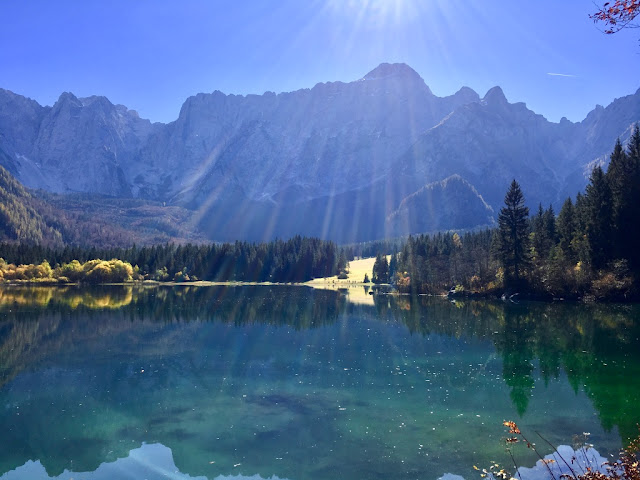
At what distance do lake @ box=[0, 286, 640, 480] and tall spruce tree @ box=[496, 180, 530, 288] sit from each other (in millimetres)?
34766

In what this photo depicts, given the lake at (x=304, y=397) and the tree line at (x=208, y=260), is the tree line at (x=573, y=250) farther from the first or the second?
the tree line at (x=208, y=260)

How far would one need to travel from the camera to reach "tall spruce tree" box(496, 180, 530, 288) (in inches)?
3492

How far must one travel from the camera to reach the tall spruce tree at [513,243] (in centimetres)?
8869

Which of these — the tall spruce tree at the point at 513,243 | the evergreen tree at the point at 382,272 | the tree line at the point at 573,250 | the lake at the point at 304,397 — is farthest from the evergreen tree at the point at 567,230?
the evergreen tree at the point at 382,272

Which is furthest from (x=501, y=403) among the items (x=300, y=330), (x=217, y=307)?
(x=217, y=307)

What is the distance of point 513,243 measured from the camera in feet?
292

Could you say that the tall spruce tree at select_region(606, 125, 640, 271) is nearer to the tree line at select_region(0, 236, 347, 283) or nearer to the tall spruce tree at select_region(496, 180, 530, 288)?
the tall spruce tree at select_region(496, 180, 530, 288)

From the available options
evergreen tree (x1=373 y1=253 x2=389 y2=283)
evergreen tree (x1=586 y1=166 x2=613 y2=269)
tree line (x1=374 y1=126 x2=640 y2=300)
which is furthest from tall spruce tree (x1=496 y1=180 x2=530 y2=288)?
evergreen tree (x1=373 y1=253 x2=389 y2=283)

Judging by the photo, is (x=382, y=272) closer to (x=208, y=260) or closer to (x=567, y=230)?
(x=208, y=260)

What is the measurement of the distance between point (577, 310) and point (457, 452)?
179 ft

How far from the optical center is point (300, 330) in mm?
54031

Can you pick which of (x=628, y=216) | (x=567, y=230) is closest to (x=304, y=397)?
(x=628, y=216)

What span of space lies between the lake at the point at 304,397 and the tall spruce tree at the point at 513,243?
1369 inches

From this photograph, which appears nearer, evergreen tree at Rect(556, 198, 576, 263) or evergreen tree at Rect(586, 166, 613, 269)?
evergreen tree at Rect(586, 166, 613, 269)
